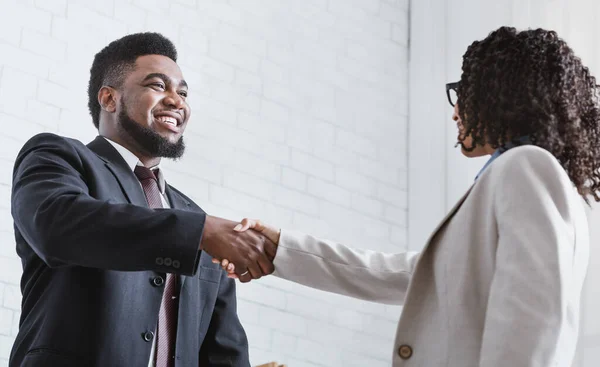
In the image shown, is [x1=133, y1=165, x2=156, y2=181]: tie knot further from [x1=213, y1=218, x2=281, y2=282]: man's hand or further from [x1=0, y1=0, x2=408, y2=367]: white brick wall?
[x1=0, y1=0, x2=408, y2=367]: white brick wall

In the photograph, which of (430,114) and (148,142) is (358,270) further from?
(430,114)

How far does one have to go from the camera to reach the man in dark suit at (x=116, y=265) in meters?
2.34

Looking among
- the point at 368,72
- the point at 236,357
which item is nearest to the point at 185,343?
the point at 236,357

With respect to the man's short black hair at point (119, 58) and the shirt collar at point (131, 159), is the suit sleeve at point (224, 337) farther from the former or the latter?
the man's short black hair at point (119, 58)

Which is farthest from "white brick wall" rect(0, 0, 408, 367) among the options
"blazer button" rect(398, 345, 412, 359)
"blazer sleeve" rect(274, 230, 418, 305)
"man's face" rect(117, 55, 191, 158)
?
"blazer button" rect(398, 345, 412, 359)

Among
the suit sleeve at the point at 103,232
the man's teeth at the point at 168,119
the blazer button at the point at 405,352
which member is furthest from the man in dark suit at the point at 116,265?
the blazer button at the point at 405,352

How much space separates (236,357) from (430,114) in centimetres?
221

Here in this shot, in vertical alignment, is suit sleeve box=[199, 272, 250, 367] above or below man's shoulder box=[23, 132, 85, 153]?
below

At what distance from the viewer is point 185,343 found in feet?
8.24

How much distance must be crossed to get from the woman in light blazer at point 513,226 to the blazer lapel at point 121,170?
2.86 feet

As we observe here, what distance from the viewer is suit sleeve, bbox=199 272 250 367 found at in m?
2.73

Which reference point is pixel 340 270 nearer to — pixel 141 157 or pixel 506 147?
pixel 506 147

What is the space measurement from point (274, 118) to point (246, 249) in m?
1.61

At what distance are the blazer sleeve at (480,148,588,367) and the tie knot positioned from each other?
1174 millimetres
